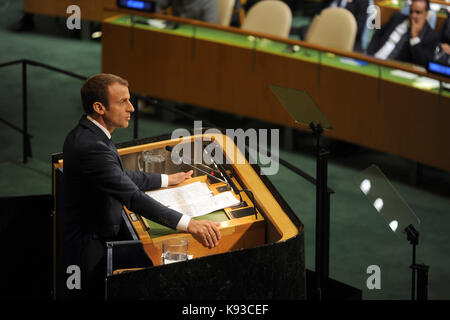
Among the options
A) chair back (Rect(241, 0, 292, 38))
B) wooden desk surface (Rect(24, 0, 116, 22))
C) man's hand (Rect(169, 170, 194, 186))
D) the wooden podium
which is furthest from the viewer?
wooden desk surface (Rect(24, 0, 116, 22))

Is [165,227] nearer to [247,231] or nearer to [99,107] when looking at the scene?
[247,231]

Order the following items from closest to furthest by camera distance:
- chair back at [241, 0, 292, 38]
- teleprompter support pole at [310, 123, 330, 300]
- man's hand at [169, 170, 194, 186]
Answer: teleprompter support pole at [310, 123, 330, 300]
man's hand at [169, 170, 194, 186]
chair back at [241, 0, 292, 38]

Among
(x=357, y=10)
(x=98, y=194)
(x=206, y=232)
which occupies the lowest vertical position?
(x=206, y=232)

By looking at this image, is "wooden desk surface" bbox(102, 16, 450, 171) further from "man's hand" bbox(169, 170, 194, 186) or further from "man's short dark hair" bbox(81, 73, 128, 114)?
"man's short dark hair" bbox(81, 73, 128, 114)

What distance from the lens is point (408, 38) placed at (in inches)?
306

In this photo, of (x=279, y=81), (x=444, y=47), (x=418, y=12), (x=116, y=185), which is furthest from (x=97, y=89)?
(x=444, y=47)

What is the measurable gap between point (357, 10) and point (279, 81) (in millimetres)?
1506

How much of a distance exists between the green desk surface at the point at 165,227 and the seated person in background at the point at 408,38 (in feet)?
13.0

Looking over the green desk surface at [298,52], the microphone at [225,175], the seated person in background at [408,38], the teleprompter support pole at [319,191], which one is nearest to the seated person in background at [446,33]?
the seated person in background at [408,38]

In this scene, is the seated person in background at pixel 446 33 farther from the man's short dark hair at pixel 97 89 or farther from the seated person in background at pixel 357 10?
the man's short dark hair at pixel 97 89

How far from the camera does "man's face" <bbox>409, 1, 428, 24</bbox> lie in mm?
7453

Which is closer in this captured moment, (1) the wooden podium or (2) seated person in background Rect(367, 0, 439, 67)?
(1) the wooden podium

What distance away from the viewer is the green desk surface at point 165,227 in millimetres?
3749

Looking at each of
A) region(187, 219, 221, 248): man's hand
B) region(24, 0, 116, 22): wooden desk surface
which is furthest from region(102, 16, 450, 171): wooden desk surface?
region(187, 219, 221, 248): man's hand
